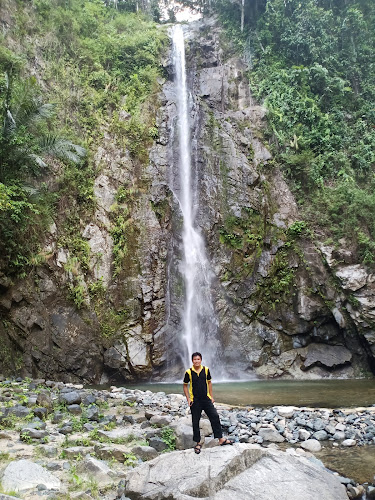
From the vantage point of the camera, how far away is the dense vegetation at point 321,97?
52.4 feet

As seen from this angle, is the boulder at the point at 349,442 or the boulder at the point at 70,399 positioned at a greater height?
the boulder at the point at 70,399

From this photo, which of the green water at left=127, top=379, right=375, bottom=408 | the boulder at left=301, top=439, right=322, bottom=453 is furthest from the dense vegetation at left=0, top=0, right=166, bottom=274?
the boulder at left=301, top=439, right=322, bottom=453

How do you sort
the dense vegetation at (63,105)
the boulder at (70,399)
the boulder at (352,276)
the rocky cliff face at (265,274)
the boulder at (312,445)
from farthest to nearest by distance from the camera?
the rocky cliff face at (265,274), the boulder at (352,276), the dense vegetation at (63,105), the boulder at (70,399), the boulder at (312,445)

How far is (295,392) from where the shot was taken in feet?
34.7

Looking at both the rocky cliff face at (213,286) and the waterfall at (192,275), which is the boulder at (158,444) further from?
the waterfall at (192,275)

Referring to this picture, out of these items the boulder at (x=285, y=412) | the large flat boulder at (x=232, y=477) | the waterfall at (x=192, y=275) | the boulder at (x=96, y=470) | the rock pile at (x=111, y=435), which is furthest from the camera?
the waterfall at (x=192, y=275)

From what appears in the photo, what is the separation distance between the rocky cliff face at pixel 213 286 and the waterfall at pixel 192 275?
0.29 metres

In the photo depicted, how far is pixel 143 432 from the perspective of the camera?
578 cm

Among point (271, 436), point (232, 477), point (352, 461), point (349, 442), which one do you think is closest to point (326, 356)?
point (349, 442)

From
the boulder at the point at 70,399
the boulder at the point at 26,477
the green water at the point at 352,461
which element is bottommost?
the green water at the point at 352,461

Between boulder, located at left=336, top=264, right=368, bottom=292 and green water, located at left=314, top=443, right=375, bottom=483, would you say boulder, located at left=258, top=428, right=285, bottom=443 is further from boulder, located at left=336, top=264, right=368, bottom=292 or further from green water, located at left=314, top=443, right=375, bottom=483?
boulder, located at left=336, top=264, right=368, bottom=292

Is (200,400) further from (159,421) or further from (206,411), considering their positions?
(159,421)

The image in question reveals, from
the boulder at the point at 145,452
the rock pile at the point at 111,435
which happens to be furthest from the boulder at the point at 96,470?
the boulder at the point at 145,452

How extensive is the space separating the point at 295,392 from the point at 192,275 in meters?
6.26
